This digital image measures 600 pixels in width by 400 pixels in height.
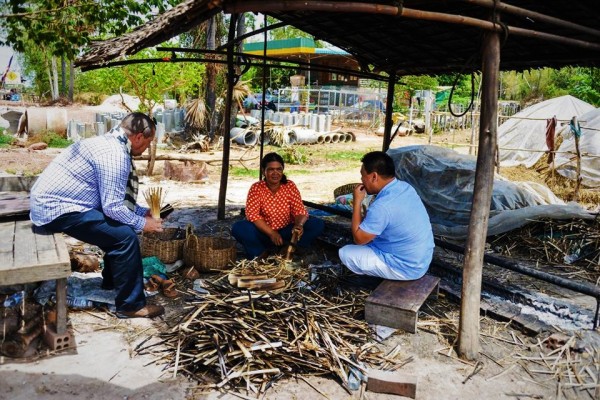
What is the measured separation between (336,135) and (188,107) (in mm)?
6505

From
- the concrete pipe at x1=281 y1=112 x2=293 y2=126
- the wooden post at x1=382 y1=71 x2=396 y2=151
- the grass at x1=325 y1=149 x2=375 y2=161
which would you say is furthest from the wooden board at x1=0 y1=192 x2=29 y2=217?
the concrete pipe at x1=281 y1=112 x2=293 y2=126

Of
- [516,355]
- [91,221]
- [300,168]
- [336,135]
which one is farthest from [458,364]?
[336,135]

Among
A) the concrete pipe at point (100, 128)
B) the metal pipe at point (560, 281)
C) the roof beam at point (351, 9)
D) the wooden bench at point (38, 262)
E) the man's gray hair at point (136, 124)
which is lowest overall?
the metal pipe at point (560, 281)

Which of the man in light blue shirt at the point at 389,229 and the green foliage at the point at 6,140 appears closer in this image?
the man in light blue shirt at the point at 389,229

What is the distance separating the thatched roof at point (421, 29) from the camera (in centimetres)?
376

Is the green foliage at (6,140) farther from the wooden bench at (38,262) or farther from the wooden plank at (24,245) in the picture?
the wooden bench at (38,262)

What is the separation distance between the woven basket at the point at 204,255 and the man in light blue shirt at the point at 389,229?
5.28ft

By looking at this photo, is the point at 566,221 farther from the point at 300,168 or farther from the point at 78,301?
the point at 300,168

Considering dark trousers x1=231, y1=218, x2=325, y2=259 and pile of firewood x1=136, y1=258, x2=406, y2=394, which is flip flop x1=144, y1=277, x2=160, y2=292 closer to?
pile of firewood x1=136, y1=258, x2=406, y2=394

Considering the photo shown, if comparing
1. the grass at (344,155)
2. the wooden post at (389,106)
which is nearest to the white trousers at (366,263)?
the wooden post at (389,106)

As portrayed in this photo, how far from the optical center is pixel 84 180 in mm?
4316

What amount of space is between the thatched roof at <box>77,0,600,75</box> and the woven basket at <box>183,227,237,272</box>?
2212 mm

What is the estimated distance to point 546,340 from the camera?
4.38 metres

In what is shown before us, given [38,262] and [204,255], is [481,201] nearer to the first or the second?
[204,255]
